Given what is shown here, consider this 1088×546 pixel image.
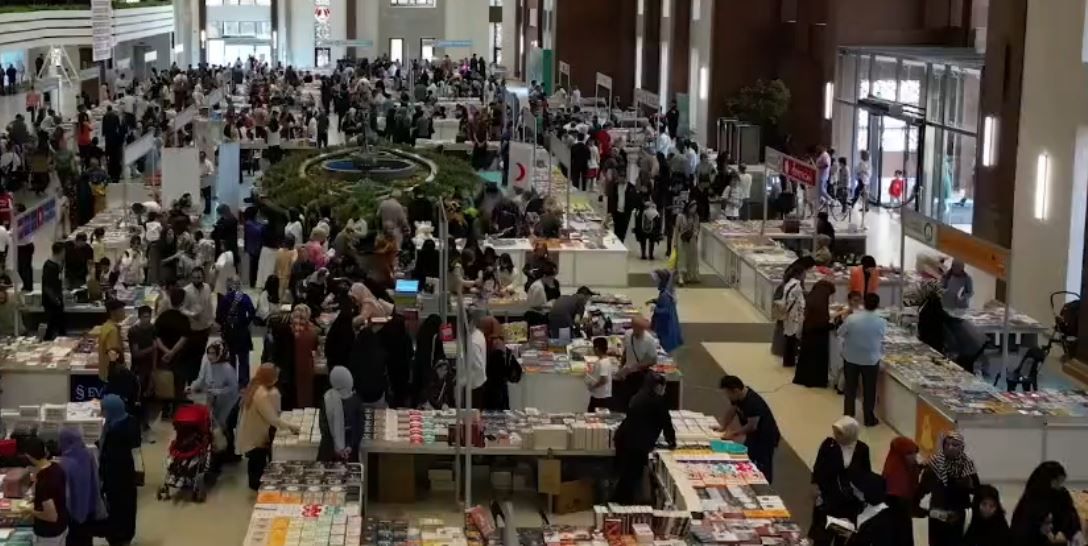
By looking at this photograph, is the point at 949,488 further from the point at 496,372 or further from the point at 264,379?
the point at 264,379

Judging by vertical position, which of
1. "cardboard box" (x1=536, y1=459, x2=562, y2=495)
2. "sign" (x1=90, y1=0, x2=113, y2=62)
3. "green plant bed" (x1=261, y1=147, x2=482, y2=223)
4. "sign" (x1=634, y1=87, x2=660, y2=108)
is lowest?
"cardboard box" (x1=536, y1=459, x2=562, y2=495)

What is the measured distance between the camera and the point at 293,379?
39.7ft

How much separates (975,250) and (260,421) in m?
5.89

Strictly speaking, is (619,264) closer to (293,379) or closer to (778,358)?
(778,358)

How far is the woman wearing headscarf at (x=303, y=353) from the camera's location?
12008mm

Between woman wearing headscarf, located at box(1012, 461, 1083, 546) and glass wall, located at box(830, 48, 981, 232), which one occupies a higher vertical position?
glass wall, located at box(830, 48, 981, 232)

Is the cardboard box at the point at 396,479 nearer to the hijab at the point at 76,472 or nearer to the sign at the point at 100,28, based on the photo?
the hijab at the point at 76,472

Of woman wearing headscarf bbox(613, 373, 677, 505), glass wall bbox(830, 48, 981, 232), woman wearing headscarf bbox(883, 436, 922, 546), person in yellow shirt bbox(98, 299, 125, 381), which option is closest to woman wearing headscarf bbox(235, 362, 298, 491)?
person in yellow shirt bbox(98, 299, 125, 381)

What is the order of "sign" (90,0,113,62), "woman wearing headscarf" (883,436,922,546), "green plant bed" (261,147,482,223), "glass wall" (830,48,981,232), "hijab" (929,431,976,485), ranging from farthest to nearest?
"sign" (90,0,113,62), "glass wall" (830,48,981,232), "green plant bed" (261,147,482,223), "woman wearing headscarf" (883,436,922,546), "hijab" (929,431,976,485)

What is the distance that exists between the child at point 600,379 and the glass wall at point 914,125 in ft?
39.7

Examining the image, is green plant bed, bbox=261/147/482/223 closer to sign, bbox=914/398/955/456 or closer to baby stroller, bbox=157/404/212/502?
baby stroller, bbox=157/404/212/502

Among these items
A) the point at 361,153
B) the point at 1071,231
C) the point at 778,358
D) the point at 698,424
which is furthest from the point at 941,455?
the point at 361,153

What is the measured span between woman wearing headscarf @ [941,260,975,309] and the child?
190 inches

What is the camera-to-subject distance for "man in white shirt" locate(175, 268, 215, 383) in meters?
12.7
